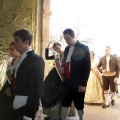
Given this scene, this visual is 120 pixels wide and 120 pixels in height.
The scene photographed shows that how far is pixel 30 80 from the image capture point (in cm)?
156

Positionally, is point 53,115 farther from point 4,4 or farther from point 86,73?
point 4,4

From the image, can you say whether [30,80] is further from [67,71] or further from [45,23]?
[45,23]

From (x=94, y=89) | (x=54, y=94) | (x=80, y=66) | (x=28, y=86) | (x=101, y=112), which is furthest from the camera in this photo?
(x=94, y=89)

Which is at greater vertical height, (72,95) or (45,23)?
(45,23)

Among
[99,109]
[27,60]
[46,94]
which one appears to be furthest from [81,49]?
[99,109]

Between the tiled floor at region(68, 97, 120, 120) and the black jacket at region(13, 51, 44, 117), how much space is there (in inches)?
86.1

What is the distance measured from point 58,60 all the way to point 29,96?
1712 millimetres

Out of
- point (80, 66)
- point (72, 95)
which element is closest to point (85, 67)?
point (80, 66)

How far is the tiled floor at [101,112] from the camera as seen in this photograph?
359 centimetres

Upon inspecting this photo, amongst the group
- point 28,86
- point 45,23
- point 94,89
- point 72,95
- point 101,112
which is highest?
point 45,23

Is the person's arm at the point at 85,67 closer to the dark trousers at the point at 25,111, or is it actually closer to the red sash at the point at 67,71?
the red sash at the point at 67,71

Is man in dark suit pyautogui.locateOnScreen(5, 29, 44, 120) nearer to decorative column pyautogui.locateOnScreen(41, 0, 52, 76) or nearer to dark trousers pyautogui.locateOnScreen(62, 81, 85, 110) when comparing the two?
dark trousers pyautogui.locateOnScreen(62, 81, 85, 110)

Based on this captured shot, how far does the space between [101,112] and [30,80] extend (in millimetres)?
2768

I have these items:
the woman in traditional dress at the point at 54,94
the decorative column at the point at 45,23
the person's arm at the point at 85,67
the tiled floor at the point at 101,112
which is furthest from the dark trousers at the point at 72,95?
the decorative column at the point at 45,23
